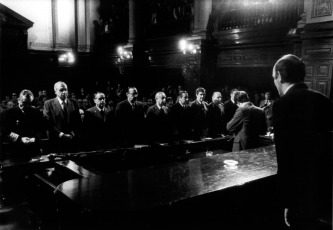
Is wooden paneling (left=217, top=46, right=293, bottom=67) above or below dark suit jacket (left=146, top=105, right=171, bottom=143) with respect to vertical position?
above

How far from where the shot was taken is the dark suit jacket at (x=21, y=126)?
479 cm

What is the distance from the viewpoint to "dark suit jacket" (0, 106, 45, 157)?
4.79m

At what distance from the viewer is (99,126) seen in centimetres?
612

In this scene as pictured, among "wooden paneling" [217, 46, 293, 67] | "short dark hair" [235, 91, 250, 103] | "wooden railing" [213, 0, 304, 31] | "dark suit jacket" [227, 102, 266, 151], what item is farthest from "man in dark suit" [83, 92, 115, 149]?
"wooden railing" [213, 0, 304, 31]

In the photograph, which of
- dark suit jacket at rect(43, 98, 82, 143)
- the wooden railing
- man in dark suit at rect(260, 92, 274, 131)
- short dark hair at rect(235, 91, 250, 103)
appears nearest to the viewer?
short dark hair at rect(235, 91, 250, 103)

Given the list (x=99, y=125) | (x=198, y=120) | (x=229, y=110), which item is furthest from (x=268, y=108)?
(x=99, y=125)

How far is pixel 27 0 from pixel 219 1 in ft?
33.8

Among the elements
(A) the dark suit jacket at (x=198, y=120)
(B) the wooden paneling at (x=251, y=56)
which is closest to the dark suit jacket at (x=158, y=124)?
(A) the dark suit jacket at (x=198, y=120)

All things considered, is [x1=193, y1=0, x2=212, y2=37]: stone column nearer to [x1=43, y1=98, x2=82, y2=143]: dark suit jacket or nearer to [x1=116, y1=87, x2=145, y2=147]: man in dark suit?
[x1=116, y1=87, x2=145, y2=147]: man in dark suit

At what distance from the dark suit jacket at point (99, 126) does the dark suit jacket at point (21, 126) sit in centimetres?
90

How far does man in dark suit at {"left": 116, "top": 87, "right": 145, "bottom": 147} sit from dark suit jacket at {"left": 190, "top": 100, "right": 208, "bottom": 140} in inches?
42.7

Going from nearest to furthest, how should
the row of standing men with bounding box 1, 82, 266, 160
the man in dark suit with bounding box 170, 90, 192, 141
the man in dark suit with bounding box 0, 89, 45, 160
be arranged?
the man in dark suit with bounding box 0, 89, 45, 160 → the row of standing men with bounding box 1, 82, 266, 160 → the man in dark suit with bounding box 170, 90, 192, 141

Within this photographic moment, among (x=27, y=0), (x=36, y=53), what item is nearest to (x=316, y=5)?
(x=36, y=53)

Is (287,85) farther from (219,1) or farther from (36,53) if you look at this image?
(36,53)
